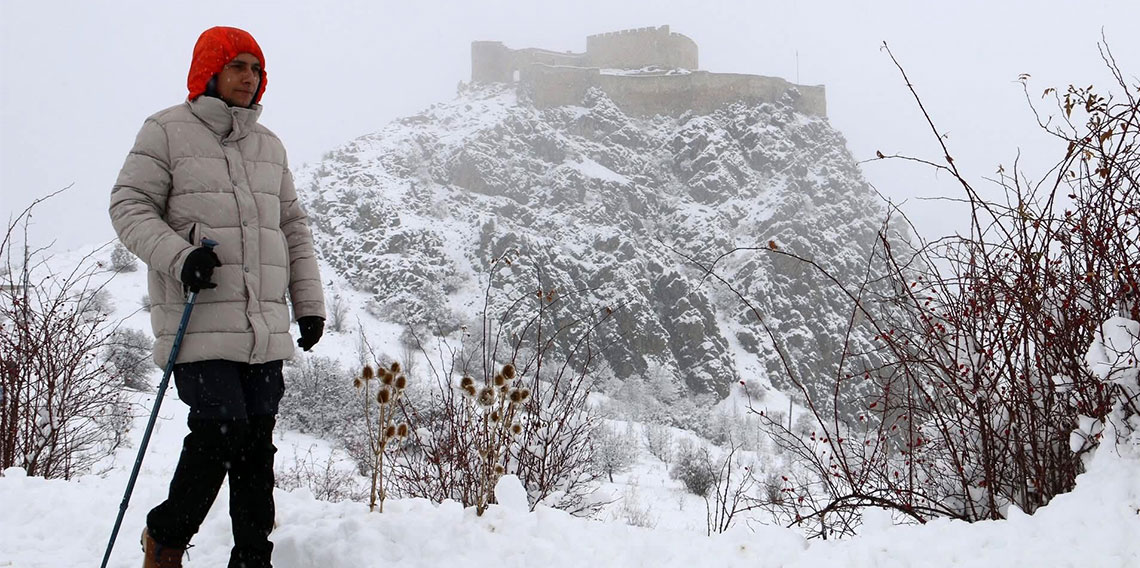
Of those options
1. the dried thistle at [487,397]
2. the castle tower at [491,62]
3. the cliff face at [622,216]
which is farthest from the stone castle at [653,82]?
the dried thistle at [487,397]

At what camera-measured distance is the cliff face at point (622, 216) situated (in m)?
39.8

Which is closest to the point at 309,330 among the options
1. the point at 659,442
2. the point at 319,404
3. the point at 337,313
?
the point at 319,404

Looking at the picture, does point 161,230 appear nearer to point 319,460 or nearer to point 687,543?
point 687,543

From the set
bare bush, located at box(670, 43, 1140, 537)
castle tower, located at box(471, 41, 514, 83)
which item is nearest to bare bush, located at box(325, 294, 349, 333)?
castle tower, located at box(471, 41, 514, 83)

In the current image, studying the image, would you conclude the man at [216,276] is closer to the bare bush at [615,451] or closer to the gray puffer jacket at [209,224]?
the gray puffer jacket at [209,224]

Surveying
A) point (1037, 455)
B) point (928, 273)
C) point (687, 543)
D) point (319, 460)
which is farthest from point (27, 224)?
point (319, 460)

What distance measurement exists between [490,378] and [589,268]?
40704 mm

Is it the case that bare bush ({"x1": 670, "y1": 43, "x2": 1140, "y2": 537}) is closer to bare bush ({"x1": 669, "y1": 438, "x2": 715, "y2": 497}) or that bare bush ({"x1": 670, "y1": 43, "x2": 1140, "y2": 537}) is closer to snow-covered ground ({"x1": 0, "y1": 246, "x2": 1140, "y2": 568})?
snow-covered ground ({"x1": 0, "y1": 246, "x2": 1140, "y2": 568})

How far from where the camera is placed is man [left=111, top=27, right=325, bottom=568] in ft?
5.47

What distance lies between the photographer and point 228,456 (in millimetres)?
1759

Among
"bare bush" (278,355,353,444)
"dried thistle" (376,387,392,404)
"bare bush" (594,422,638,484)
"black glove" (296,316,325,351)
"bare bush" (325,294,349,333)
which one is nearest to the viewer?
"black glove" (296,316,325,351)

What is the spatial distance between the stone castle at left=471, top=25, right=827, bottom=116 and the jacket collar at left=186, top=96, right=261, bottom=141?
5100cm

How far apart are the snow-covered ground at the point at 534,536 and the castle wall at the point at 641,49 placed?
171ft

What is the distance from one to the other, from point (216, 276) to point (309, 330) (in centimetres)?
30
